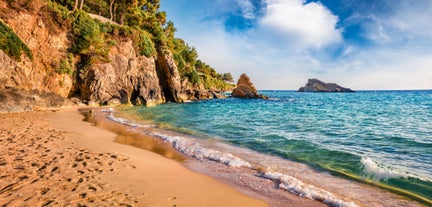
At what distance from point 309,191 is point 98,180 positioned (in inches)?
190

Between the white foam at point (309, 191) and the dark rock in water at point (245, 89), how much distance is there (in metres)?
53.0

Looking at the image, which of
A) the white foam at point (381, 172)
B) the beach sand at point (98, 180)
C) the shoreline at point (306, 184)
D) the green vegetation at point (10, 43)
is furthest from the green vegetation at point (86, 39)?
the white foam at point (381, 172)

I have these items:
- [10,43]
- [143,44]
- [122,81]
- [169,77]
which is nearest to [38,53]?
[10,43]

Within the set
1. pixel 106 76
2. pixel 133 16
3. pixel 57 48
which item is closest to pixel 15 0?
pixel 57 48

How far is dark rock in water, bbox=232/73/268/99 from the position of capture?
58531 millimetres

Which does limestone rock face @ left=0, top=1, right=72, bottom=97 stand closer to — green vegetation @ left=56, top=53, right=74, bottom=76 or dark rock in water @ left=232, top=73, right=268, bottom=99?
green vegetation @ left=56, top=53, right=74, bottom=76

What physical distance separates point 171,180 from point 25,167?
3.59 meters

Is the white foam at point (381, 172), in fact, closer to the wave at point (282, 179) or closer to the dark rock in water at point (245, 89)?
the wave at point (282, 179)

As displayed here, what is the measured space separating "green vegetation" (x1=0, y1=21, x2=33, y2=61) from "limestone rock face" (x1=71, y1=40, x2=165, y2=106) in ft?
24.1

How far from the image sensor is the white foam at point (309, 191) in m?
4.49

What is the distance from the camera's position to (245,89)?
59156 mm

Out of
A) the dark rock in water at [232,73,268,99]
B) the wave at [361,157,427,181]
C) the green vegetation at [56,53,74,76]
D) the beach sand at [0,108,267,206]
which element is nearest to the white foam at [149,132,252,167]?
the beach sand at [0,108,267,206]

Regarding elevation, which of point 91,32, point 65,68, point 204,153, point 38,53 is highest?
point 91,32

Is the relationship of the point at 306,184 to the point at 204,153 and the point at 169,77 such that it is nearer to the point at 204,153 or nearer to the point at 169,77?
the point at 204,153
